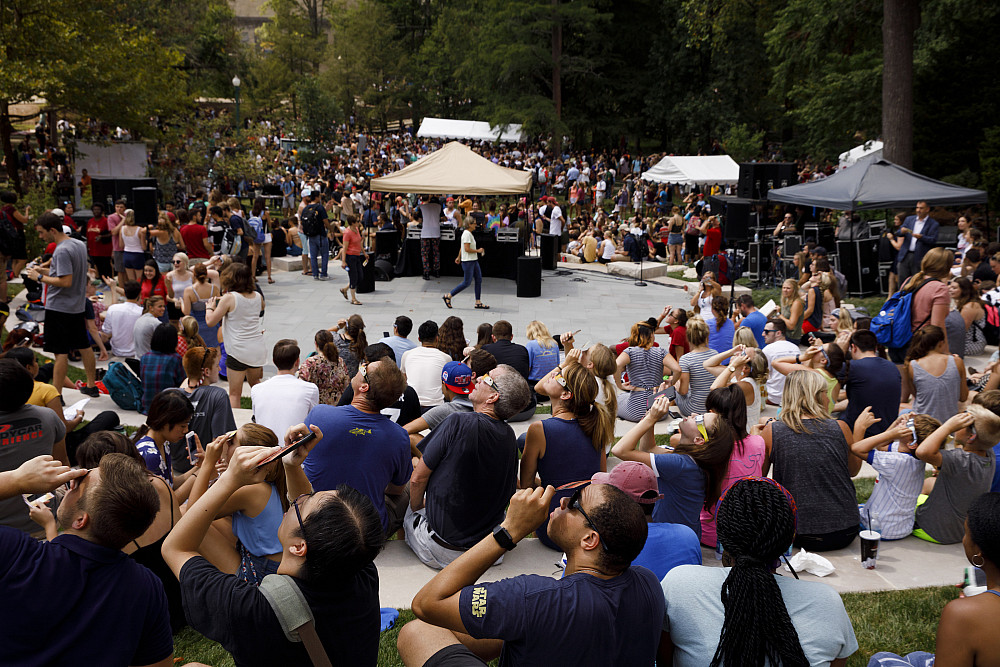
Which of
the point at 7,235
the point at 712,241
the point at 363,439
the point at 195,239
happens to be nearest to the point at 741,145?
the point at 712,241

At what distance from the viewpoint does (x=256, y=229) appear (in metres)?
15.9

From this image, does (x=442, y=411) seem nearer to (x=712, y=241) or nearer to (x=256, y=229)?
(x=256, y=229)

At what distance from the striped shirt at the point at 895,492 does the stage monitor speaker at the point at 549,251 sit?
1407 cm

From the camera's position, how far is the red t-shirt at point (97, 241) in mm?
14039

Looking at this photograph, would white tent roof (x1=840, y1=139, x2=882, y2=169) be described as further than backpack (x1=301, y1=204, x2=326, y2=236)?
Yes

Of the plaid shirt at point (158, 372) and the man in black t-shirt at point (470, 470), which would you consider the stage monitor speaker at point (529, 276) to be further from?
the man in black t-shirt at point (470, 470)

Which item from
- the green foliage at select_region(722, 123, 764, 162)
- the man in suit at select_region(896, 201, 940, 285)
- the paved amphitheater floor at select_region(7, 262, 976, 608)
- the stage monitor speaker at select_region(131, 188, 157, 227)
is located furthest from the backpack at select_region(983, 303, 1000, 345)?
the green foliage at select_region(722, 123, 764, 162)

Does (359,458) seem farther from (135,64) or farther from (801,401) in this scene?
(135,64)

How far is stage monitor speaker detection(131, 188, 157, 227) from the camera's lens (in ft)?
56.2

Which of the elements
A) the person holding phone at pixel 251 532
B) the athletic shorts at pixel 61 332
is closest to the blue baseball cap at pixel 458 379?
the person holding phone at pixel 251 532

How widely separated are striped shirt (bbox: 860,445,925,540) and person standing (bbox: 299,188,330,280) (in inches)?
506

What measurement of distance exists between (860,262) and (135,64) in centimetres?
1810

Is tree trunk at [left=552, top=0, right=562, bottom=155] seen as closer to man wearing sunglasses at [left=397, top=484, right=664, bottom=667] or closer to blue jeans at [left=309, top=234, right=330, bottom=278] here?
blue jeans at [left=309, top=234, right=330, bottom=278]

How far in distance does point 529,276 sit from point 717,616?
13488 mm
